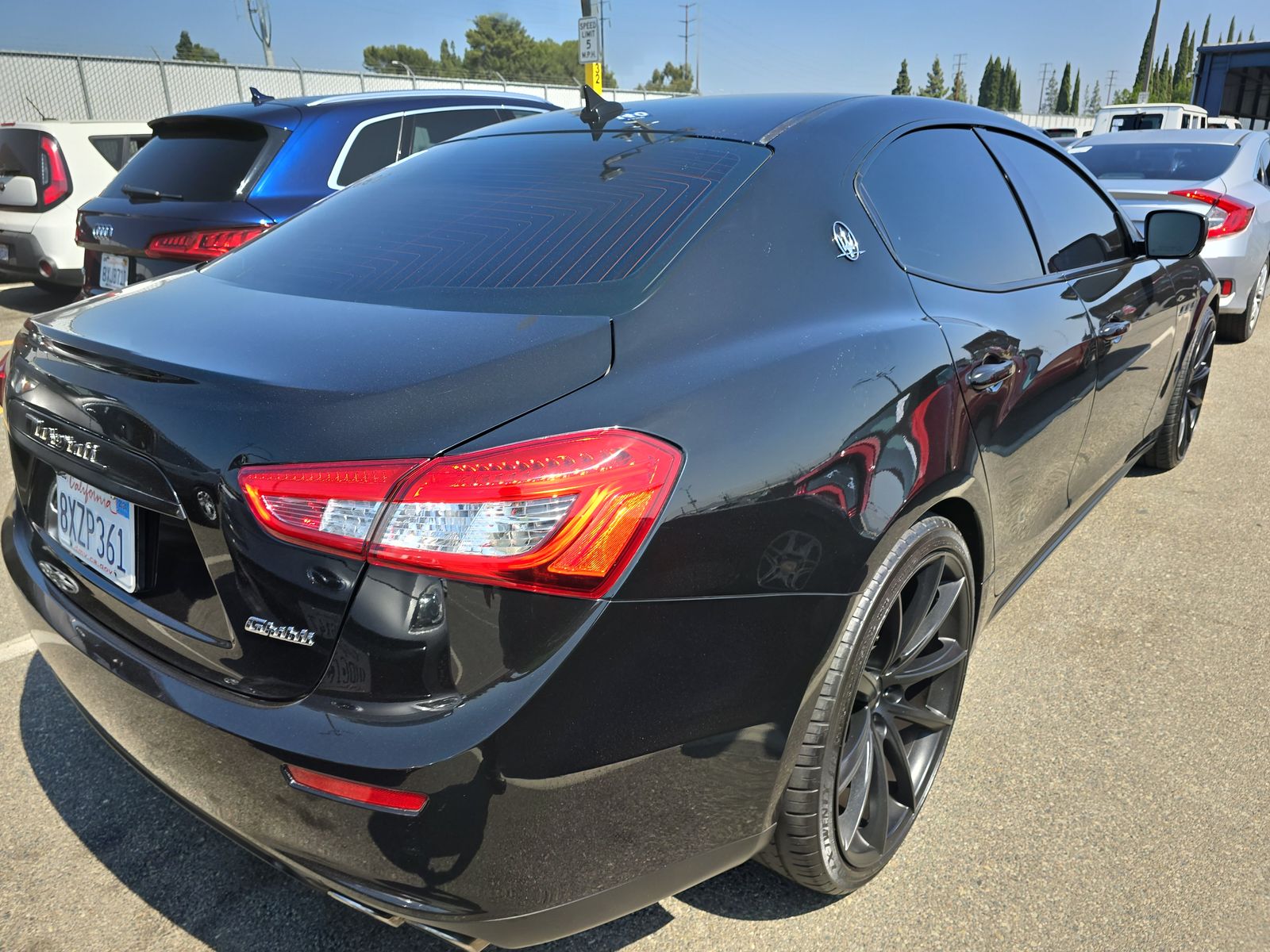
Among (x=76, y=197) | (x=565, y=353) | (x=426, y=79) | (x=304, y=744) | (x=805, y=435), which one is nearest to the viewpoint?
(x=304, y=744)

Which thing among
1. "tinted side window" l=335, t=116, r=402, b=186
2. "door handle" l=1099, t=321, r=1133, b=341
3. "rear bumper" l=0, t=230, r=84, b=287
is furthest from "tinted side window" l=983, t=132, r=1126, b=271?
"rear bumper" l=0, t=230, r=84, b=287

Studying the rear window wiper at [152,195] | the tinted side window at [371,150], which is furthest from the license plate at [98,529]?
the tinted side window at [371,150]

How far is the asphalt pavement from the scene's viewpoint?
6.54ft

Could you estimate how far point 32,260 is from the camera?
814cm

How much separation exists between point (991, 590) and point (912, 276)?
Result: 86 cm

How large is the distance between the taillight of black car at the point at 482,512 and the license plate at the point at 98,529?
39 centimetres

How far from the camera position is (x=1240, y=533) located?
401 centimetres

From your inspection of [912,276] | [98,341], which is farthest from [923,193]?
[98,341]

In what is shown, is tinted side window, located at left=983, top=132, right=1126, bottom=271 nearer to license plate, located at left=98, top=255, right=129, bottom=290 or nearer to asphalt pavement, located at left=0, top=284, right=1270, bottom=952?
asphalt pavement, located at left=0, top=284, right=1270, bottom=952

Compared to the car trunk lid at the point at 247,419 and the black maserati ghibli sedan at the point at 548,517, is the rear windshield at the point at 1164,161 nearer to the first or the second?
the black maserati ghibli sedan at the point at 548,517

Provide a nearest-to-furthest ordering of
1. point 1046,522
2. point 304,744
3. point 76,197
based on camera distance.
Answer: point 304,744, point 1046,522, point 76,197

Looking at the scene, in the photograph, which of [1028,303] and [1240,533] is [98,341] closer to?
[1028,303]

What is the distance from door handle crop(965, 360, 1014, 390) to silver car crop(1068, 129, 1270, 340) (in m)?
4.37

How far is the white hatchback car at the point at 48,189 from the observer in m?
8.14
